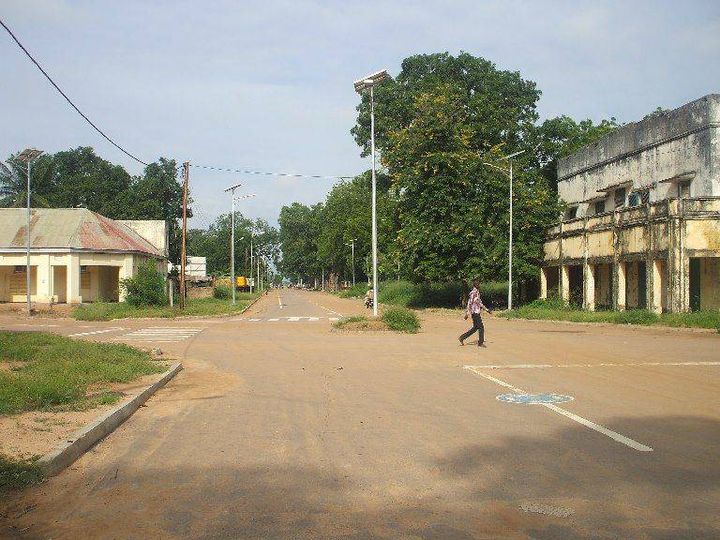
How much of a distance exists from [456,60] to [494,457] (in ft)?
150

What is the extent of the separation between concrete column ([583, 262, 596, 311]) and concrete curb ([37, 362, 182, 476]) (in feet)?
96.8

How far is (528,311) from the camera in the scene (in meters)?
36.1

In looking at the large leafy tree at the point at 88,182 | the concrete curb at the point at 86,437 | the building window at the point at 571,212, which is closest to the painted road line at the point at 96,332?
the concrete curb at the point at 86,437

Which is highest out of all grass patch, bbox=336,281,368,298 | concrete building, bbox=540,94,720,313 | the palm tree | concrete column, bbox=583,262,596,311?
the palm tree

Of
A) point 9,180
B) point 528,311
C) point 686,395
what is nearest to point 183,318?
point 528,311

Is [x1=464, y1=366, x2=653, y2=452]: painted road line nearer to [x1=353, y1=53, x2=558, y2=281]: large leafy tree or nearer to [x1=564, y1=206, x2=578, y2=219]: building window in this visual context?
[x1=353, y1=53, x2=558, y2=281]: large leafy tree

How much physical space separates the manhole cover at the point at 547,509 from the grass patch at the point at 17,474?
4.14 meters

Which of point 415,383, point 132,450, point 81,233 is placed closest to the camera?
point 132,450

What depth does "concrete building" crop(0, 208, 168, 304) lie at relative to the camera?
42312 millimetres

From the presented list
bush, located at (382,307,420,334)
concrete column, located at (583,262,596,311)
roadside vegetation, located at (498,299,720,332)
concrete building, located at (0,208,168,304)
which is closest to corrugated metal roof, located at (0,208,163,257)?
concrete building, located at (0,208,168,304)

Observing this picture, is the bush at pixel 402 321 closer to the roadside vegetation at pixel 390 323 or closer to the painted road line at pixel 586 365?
the roadside vegetation at pixel 390 323

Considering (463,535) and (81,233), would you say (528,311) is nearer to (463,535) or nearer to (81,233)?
(81,233)

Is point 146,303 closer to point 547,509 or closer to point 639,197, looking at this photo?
point 639,197

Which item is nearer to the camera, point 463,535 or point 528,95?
point 463,535
